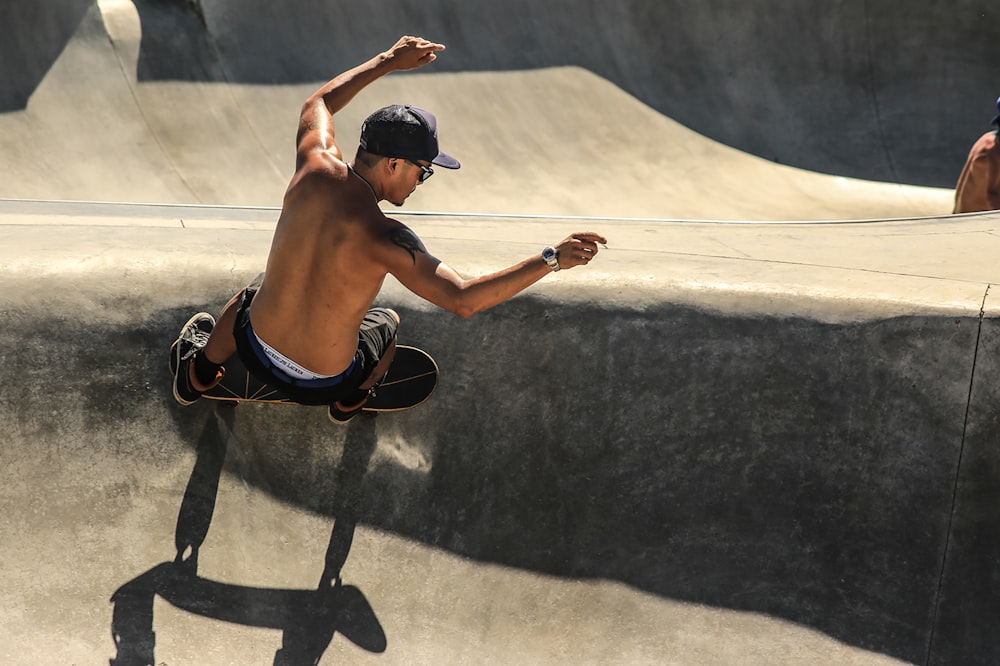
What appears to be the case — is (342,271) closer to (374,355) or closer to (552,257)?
(374,355)

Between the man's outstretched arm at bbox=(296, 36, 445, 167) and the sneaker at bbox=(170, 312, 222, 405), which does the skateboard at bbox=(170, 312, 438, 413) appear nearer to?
the sneaker at bbox=(170, 312, 222, 405)

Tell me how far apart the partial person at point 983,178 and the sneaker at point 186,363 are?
6.40m

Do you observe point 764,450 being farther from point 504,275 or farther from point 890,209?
point 890,209

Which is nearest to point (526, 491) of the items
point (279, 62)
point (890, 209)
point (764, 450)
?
point (764, 450)

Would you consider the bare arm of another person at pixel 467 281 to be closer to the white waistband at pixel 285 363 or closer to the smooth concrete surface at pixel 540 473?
the white waistband at pixel 285 363

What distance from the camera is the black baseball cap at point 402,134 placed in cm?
312

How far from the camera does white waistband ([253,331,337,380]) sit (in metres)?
3.57

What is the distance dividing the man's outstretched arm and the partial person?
18.5 feet

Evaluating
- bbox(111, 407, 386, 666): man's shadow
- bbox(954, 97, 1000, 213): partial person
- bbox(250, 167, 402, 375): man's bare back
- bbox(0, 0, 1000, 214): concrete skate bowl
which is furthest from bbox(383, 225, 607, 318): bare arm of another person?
bbox(0, 0, 1000, 214): concrete skate bowl

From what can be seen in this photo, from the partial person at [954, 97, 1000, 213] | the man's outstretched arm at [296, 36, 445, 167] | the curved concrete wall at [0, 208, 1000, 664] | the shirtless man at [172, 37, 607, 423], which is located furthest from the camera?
the partial person at [954, 97, 1000, 213]

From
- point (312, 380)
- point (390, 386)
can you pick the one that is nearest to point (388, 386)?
point (390, 386)

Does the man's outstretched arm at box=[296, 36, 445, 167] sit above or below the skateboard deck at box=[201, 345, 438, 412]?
above

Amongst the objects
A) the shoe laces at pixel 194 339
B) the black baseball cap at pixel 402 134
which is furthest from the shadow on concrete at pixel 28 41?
the black baseball cap at pixel 402 134

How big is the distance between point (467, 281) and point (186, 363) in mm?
1518
